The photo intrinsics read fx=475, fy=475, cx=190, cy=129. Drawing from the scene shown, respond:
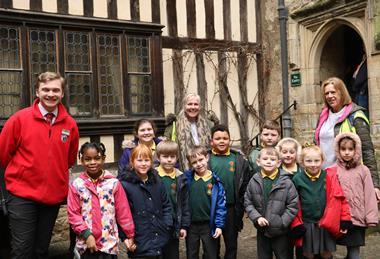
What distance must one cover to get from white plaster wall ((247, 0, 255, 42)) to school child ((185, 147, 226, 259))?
5219mm

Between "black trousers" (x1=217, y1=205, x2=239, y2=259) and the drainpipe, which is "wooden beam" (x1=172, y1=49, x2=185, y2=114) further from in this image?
"black trousers" (x1=217, y1=205, x2=239, y2=259)

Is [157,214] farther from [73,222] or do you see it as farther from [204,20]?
[204,20]

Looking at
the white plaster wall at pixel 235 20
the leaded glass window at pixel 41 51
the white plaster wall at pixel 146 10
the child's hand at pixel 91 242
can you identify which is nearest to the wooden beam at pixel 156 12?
the white plaster wall at pixel 146 10

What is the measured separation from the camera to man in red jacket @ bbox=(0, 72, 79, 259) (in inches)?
136

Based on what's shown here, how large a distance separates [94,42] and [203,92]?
2154 millimetres

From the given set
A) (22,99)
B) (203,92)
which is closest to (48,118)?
(22,99)

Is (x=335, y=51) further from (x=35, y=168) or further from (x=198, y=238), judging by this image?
(x=35, y=168)

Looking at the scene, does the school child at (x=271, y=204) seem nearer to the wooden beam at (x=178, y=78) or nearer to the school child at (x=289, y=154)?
the school child at (x=289, y=154)

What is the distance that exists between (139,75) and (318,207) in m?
4.46

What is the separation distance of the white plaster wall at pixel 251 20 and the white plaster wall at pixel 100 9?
283 centimetres

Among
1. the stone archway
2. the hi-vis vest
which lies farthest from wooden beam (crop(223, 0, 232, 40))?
the hi-vis vest

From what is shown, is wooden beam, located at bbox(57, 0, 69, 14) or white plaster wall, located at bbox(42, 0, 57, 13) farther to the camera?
wooden beam, located at bbox(57, 0, 69, 14)

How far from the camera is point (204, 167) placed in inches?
157

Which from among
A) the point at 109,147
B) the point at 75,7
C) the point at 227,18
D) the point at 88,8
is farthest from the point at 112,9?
the point at 227,18
